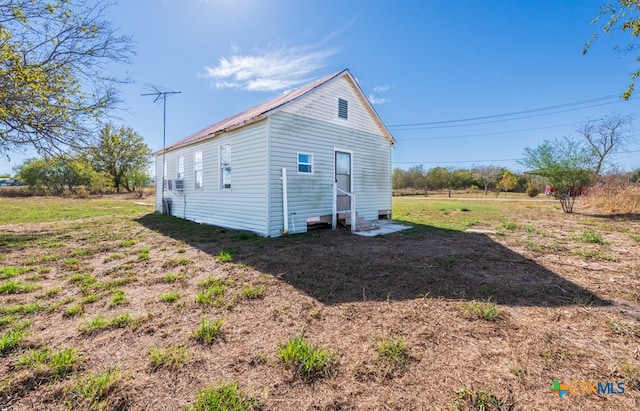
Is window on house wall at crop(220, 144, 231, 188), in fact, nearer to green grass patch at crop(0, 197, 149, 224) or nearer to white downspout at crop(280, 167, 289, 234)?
white downspout at crop(280, 167, 289, 234)

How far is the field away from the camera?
173 centimetres

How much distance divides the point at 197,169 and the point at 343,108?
6.06m

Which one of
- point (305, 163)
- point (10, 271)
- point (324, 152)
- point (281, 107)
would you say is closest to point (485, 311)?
point (305, 163)

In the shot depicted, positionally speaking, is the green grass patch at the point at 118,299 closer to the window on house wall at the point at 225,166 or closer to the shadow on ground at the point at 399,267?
the shadow on ground at the point at 399,267

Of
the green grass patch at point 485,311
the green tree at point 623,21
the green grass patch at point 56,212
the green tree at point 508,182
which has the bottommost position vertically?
the green grass patch at point 485,311

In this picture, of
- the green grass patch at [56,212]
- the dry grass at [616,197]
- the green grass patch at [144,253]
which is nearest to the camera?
the green grass patch at [144,253]

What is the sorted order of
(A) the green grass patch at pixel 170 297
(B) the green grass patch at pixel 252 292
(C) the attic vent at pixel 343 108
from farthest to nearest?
(C) the attic vent at pixel 343 108 → (B) the green grass patch at pixel 252 292 → (A) the green grass patch at pixel 170 297

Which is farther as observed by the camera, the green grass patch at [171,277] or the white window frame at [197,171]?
the white window frame at [197,171]

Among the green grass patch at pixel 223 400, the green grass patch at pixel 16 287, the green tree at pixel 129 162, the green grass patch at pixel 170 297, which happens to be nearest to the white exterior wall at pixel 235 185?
the green grass patch at pixel 170 297

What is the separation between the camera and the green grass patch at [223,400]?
1.60 m

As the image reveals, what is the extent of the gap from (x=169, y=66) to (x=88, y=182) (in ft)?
90.5

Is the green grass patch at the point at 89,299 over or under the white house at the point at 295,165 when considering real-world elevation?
under

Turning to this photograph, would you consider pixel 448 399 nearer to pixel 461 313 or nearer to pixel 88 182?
pixel 461 313

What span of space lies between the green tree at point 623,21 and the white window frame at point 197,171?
11.9 meters
